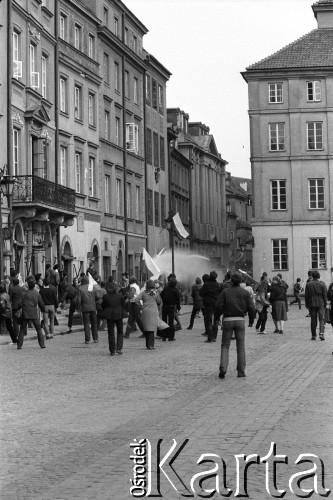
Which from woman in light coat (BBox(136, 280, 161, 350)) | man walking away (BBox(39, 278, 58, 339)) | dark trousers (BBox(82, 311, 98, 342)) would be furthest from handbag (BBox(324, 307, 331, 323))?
man walking away (BBox(39, 278, 58, 339))

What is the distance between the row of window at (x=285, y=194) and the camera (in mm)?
72125

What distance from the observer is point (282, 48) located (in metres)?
74.6

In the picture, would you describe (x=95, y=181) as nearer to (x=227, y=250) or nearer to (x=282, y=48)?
(x=282, y=48)

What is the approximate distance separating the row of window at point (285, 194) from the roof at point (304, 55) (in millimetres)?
7667

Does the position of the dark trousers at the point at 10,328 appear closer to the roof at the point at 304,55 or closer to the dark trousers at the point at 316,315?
the dark trousers at the point at 316,315

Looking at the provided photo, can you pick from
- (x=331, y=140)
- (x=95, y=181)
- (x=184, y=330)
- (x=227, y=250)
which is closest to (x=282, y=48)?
(x=331, y=140)

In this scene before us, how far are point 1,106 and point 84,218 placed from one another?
39.1 ft

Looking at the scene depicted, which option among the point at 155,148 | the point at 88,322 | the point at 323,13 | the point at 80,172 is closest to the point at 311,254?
the point at 155,148

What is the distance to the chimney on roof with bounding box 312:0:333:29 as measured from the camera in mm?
75438

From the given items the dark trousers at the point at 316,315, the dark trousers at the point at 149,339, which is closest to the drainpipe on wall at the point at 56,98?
the dark trousers at the point at 316,315

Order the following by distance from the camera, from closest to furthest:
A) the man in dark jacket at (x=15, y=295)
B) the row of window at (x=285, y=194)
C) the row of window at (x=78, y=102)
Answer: the man in dark jacket at (x=15, y=295)
the row of window at (x=78, y=102)
the row of window at (x=285, y=194)

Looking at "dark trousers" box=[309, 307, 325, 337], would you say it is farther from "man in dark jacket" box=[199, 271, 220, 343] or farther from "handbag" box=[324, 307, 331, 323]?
"man in dark jacket" box=[199, 271, 220, 343]

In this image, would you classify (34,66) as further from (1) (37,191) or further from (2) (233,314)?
(2) (233,314)

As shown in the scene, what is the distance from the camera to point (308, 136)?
72.8m
